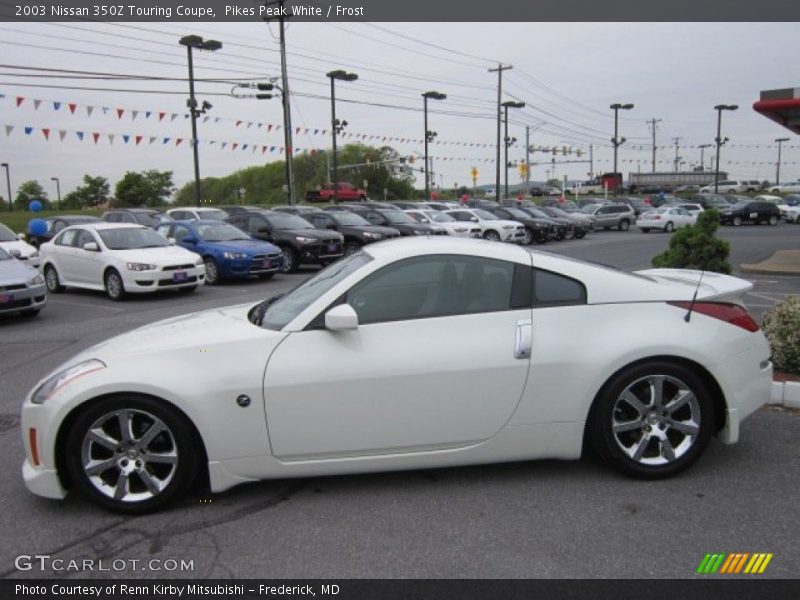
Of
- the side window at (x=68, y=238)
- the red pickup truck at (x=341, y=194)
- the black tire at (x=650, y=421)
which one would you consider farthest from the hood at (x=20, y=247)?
the red pickup truck at (x=341, y=194)

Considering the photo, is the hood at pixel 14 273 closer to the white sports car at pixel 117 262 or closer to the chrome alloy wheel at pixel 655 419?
the white sports car at pixel 117 262

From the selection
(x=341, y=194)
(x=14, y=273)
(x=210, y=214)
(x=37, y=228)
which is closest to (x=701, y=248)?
(x=14, y=273)

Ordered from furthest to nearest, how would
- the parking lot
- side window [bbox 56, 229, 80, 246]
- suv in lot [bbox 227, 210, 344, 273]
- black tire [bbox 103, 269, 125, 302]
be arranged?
suv in lot [bbox 227, 210, 344, 273]
side window [bbox 56, 229, 80, 246]
black tire [bbox 103, 269, 125, 302]
the parking lot

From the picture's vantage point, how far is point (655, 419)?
3982 millimetres

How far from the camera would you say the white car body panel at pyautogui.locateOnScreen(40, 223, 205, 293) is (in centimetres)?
1318

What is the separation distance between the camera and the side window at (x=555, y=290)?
400cm

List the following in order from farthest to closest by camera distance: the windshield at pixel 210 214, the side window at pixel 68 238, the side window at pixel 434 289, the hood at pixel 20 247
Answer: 1. the windshield at pixel 210 214
2. the hood at pixel 20 247
3. the side window at pixel 68 238
4. the side window at pixel 434 289

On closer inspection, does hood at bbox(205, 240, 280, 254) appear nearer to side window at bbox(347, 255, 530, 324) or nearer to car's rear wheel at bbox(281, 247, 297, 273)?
car's rear wheel at bbox(281, 247, 297, 273)

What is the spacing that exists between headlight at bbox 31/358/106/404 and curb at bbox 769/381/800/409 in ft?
16.0

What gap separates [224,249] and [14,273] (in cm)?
563

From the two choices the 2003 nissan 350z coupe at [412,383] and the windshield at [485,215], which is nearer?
the 2003 nissan 350z coupe at [412,383]

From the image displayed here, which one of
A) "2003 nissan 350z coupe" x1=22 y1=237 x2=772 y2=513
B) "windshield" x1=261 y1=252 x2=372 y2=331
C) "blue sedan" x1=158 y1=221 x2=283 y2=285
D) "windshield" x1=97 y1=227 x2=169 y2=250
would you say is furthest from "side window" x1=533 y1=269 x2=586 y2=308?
"blue sedan" x1=158 y1=221 x2=283 y2=285

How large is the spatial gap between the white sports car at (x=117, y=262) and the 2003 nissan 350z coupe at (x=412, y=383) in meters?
9.62
